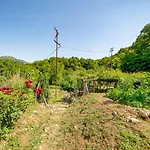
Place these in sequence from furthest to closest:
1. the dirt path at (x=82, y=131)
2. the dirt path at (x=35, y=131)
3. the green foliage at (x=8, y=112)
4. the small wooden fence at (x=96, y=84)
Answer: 1. the small wooden fence at (x=96, y=84)
2. the green foliage at (x=8, y=112)
3. the dirt path at (x=35, y=131)
4. the dirt path at (x=82, y=131)

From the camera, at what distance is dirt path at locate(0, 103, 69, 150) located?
4.49 m

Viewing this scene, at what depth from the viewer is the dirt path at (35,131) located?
14.7 feet

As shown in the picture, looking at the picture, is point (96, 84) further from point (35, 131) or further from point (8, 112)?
point (8, 112)

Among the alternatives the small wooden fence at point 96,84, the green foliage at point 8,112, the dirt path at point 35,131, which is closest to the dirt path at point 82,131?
the dirt path at point 35,131

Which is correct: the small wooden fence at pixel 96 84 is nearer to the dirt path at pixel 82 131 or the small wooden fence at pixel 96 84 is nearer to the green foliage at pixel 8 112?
the dirt path at pixel 82 131

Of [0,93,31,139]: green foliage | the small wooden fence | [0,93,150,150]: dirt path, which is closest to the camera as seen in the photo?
[0,93,150,150]: dirt path

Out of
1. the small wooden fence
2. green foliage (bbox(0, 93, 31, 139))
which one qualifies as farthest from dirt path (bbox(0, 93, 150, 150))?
the small wooden fence

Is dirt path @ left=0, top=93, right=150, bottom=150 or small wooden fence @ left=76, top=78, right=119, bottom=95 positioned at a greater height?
small wooden fence @ left=76, top=78, right=119, bottom=95

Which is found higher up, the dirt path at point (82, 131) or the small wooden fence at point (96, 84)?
the small wooden fence at point (96, 84)

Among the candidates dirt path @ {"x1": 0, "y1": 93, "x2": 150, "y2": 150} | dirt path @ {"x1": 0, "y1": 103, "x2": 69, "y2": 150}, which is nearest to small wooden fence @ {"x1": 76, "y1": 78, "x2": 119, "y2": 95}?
dirt path @ {"x1": 0, "y1": 103, "x2": 69, "y2": 150}

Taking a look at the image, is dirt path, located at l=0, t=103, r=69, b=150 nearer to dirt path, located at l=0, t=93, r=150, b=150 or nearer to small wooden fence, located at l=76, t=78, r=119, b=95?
dirt path, located at l=0, t=93, r=150, b=150

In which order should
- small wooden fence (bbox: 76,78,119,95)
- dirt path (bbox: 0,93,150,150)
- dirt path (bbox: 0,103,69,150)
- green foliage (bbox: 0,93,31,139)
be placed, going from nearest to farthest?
dirt path (bbox: 0,93,150,150) → dirt path (bbox: 0,103,69,150) → green foliage (bbox: 0,93,31,139) → small wooden fence (bbox: 76,78,119,95)

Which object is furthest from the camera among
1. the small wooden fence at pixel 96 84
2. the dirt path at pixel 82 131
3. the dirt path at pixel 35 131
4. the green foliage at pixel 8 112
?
the small wooden fence at pixel 96 84

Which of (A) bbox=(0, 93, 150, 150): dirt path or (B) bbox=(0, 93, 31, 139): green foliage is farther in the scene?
(B) bbox=(0, 93, 31, 139): green foliage
